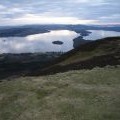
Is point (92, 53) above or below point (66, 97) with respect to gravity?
below

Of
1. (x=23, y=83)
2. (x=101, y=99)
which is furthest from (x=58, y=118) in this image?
(x=23, y=83)

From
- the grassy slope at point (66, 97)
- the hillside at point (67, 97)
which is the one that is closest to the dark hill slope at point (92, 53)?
the hillside at point (67, 97)

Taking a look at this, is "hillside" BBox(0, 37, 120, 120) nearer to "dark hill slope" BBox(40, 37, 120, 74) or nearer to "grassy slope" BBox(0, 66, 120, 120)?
"grassy slope" BBox(0, 66, 120, 120)

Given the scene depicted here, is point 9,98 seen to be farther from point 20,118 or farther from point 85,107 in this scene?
point 85,107

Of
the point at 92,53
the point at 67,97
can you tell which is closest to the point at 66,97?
the point at 67,97

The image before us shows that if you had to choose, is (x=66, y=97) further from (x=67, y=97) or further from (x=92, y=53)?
(x=92, y=53)

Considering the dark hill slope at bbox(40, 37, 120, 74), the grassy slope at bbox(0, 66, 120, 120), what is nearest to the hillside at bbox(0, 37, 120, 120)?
the grassy slope at bbox(0, 66, 120, 120)

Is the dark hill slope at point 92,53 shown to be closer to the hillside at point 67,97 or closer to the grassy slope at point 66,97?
the hillside at point 67,97

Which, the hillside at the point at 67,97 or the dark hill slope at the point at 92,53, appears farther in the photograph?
the dark hill slope at the point at 92,53

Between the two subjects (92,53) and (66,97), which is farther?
(92,53)

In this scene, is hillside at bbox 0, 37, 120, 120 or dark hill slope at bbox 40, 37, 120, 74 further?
dark hill slope at bbox 40, 37, 120, 74
